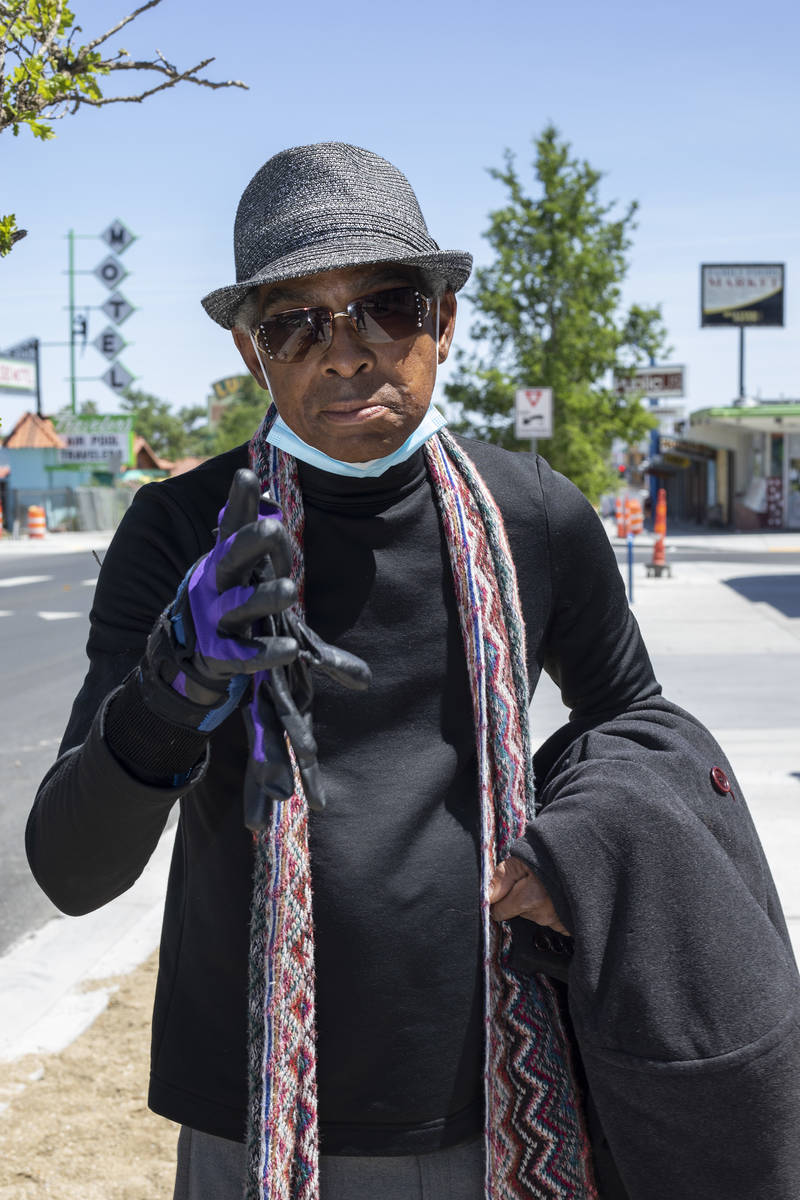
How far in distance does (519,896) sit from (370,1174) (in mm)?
399

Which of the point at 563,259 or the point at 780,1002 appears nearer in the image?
the point at 780,1002

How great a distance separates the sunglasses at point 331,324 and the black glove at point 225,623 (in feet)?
1.29

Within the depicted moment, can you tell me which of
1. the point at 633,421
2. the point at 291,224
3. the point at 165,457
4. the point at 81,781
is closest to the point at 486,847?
the point at 81,781

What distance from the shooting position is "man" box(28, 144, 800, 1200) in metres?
1.53

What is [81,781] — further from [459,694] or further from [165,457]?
[165,457]

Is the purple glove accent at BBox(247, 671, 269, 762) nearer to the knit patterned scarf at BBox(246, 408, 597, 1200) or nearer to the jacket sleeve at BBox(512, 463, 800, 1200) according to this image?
the knit patterned scarf at BBox(246, 408, 597, 1200)

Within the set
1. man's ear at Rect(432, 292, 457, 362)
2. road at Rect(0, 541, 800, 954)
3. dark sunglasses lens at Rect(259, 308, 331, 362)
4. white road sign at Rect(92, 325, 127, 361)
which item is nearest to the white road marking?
road at Rect(0, 541, 800, 954)

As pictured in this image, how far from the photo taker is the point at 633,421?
64.4 ft

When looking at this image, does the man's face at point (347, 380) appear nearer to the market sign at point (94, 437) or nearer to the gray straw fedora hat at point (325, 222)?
the gray straw fedora hat at point (325, 222)

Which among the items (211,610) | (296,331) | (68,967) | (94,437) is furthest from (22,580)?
(94,437)

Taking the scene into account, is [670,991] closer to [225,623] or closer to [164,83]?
[225,623]

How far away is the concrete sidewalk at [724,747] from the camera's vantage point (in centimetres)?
421

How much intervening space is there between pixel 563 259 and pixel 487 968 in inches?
749

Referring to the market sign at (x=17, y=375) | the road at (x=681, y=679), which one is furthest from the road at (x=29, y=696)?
the market sign at (x=17, y=375)
